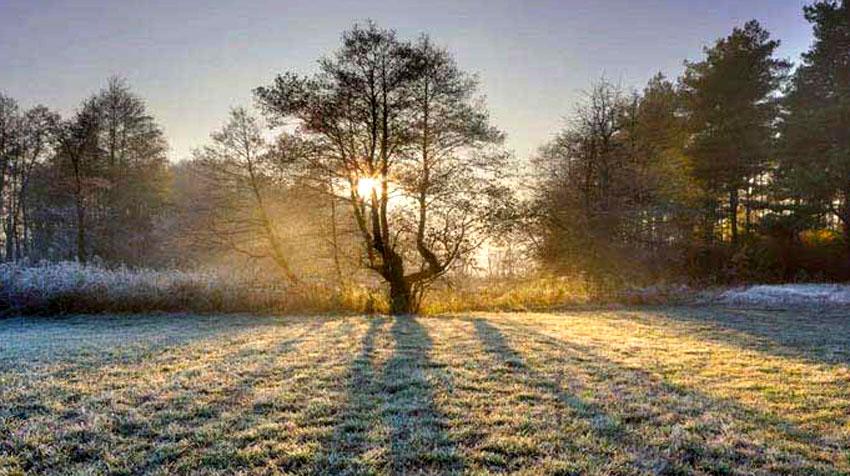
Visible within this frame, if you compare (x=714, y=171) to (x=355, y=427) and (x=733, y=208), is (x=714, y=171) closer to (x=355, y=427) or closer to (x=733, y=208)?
(x=733, y=208)

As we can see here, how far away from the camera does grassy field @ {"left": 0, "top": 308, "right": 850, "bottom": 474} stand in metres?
2.75

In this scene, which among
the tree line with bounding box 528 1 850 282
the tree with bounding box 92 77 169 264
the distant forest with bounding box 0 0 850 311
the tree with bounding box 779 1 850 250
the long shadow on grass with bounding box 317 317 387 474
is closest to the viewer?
the long shadow on grass with bounding box 317 317 387 474

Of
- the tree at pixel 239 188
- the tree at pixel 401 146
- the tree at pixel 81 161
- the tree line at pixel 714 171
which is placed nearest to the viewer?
the tree at pixel 401 146

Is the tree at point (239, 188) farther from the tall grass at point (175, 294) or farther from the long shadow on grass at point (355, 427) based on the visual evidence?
→ the long shadow on grass at point (355, 427)

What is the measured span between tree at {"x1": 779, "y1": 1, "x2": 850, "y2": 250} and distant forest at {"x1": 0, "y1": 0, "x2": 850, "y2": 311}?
0.07m

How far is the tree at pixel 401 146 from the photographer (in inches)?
448

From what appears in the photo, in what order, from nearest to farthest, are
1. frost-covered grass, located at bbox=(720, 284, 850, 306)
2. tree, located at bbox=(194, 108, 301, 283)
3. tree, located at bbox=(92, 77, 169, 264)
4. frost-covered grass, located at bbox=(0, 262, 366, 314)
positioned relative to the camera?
frost-covered grass, located at bbox=(0, 262, 366, 314)
frost-covered grass, located at bbox=(720, 284, 850, 306)
tree, located at bbox=(194, 108, 301, 283)
tree, located at bbox=(92, 77, 169, 264)

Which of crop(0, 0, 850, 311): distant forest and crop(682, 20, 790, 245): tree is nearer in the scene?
crop(0, 0, 850, 311): distant forest

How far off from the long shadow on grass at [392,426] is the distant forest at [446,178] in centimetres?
723

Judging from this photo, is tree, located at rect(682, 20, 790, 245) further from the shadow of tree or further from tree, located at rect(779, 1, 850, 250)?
the shadow of tree

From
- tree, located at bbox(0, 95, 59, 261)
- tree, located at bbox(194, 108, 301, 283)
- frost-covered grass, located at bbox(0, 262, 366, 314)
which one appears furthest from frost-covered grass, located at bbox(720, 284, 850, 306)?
tree, located at bbox(0, 95, 59, 261)

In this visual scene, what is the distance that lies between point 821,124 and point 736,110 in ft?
9.26

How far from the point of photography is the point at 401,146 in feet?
39.3

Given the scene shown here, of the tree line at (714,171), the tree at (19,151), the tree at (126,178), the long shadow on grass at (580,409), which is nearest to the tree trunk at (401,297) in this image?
the tree line at (714,171)
